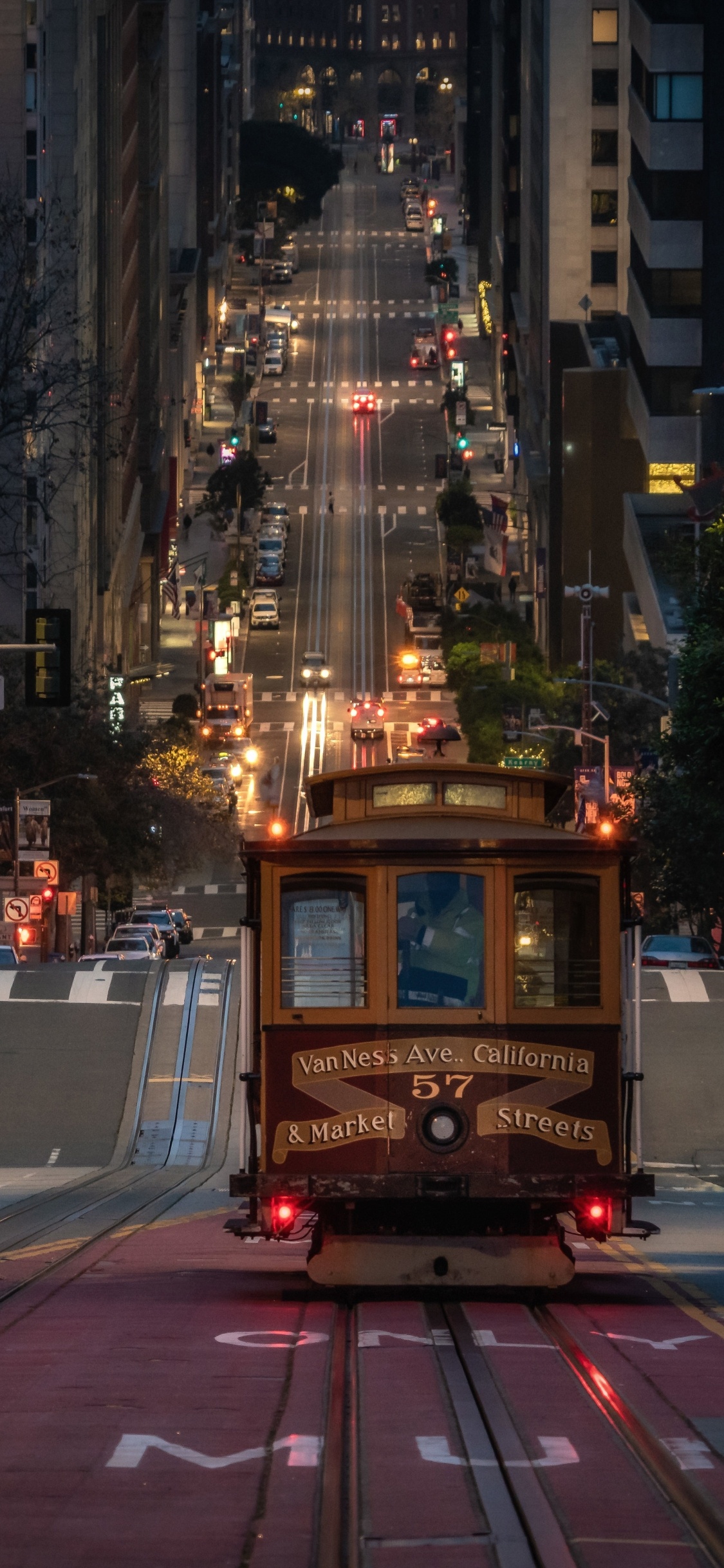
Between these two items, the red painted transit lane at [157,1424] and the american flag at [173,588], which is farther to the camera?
the american flag at [173,588]

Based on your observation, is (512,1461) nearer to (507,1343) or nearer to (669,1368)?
(669,1368)

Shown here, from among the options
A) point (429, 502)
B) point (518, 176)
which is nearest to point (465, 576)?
point (429, 502)

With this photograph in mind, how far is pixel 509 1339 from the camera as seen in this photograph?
607 inches

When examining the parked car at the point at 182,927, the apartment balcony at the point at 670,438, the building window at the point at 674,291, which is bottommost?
the parked car at the point at 182,927

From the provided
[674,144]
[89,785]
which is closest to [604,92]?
[674,144]

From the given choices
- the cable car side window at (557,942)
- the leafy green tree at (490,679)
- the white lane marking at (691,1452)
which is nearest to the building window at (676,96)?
the leafy green tree at (490,679)

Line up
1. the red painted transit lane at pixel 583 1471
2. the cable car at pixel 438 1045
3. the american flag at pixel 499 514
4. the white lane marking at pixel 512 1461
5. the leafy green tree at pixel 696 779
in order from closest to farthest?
the red painted transit lane at pixel 583 1471
the white lane marking at pixel 512 1461
the cable car at pixel 438 1045
the leafy green tree at pixel 696 779
the american flag at pixel 499 514

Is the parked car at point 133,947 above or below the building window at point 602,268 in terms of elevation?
below

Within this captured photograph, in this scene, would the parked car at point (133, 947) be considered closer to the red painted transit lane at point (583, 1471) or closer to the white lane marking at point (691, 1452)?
the red painted transit lane at point (583, 1471)

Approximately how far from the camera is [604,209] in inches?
5822

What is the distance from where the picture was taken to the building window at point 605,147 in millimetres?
146625

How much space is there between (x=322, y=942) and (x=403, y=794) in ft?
4.12

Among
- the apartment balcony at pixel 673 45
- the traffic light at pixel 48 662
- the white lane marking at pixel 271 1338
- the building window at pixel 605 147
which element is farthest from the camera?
the building window at pixel 605 147

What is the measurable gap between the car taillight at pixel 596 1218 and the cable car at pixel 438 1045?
19 millimetres
